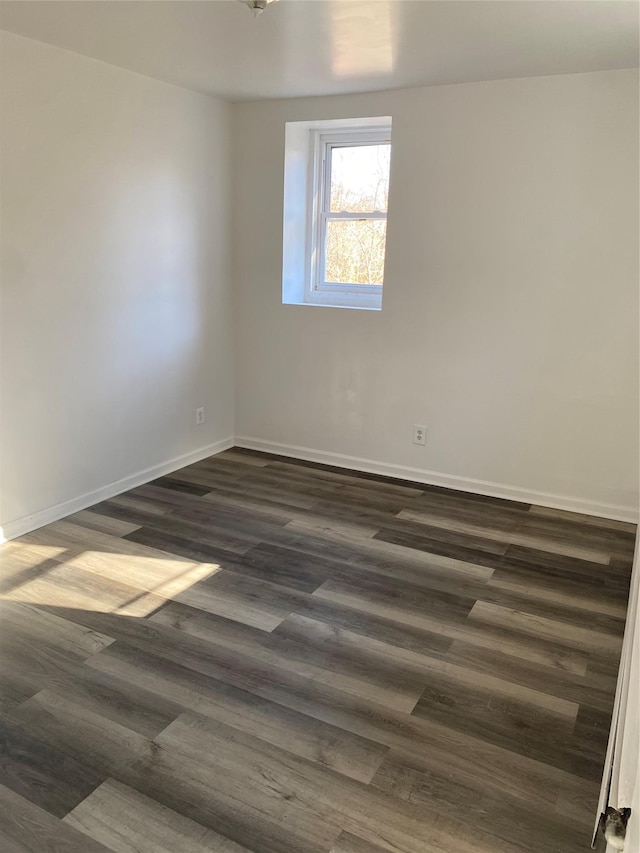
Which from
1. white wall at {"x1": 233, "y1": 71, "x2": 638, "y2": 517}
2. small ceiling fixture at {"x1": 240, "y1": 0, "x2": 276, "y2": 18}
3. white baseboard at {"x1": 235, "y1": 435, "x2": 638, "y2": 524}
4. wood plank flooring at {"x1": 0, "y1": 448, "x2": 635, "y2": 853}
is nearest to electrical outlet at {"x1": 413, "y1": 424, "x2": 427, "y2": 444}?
white wall at {"x1": 233, "y1": 71, "x2": 638, "y2": 517}

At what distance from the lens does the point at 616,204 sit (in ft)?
10.5

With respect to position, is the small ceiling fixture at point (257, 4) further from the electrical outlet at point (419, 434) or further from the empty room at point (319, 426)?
the electrical outlet at point (419, 434)

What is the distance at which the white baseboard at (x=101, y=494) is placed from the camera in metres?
3.08

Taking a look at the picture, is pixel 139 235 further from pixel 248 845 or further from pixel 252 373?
pixel 248 845

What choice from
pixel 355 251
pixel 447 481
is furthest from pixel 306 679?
pixel 355 251

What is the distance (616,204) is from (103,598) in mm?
2970

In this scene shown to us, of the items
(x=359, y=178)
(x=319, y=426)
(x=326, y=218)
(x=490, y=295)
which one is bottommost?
(x=319, y=426)

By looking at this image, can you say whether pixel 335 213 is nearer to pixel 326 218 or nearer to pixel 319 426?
pixel 326 218

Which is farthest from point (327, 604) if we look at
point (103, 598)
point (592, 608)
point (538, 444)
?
point (538, 444)

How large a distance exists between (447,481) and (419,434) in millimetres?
328

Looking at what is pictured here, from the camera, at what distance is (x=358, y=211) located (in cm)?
410

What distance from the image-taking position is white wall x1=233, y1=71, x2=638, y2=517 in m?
3.24

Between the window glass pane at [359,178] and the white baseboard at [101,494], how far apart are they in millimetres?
1790

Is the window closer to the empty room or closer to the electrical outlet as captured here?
the empty room
